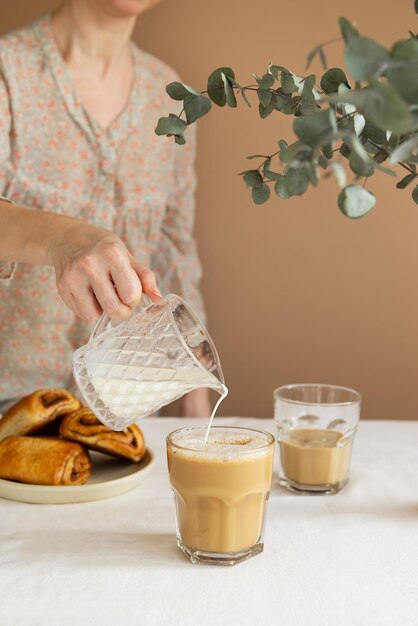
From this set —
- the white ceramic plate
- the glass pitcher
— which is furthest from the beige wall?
the glass pitcher

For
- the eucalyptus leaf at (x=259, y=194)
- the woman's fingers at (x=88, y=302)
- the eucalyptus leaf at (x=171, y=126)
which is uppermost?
the eucalyptus leaf at (x=171, y=126)

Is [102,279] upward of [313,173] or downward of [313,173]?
downward

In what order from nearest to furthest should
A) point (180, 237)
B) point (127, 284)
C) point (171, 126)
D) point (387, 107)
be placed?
point (387, 107) → point (171, 126) → point (127, 284) → point (180, 237)

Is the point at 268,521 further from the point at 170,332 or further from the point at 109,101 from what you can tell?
the point at 109,101

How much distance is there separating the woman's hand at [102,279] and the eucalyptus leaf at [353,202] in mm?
421

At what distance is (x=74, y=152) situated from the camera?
1.73 m

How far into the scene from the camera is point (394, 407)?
203cm

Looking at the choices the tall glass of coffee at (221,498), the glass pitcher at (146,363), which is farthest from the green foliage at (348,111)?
the tall glass of coffee at (221,498)

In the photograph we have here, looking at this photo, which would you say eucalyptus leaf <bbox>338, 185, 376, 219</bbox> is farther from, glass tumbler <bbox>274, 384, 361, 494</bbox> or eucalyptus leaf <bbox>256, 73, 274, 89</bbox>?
glass tumbler <bbox>274, 384, 361, 494</bbox>

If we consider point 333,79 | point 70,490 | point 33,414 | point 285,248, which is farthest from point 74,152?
point 333,79

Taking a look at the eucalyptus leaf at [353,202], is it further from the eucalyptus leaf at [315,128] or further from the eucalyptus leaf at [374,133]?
the eucalyptus leaf at [374,133]

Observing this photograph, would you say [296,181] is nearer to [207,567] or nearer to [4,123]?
[207,567]

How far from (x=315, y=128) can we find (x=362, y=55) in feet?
0.19

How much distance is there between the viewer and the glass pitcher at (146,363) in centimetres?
84
